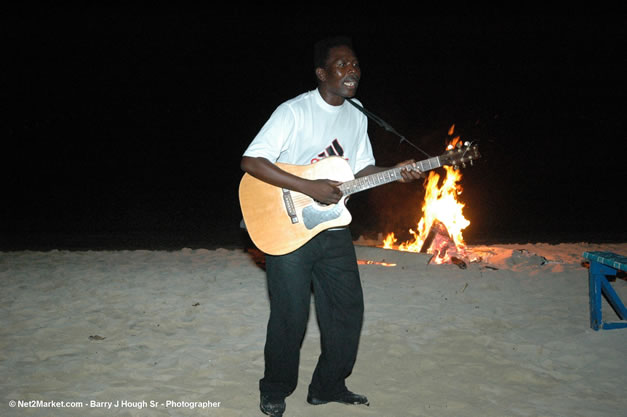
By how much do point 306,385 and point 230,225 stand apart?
11269 mm

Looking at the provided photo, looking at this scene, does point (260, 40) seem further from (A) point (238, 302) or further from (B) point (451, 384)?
(B) point (451, 384)

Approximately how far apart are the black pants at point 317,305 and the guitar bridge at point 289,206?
0.18 meters

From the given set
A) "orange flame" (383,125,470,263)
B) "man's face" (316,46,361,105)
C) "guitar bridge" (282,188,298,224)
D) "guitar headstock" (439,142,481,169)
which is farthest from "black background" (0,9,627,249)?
"man's face" (316,46,361,105)

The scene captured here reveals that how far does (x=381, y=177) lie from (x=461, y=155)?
1.68 ft

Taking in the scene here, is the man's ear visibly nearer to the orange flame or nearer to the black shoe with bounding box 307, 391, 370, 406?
the black shoe with bounding box 307, 391, 370, 406

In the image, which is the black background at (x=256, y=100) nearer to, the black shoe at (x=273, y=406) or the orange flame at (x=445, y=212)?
the orange flame at (x=445, y=212)

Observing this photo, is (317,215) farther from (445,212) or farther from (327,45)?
(445,212)

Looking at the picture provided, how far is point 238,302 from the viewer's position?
5883mm

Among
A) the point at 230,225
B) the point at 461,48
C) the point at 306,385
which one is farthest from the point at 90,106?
the point at 306,385

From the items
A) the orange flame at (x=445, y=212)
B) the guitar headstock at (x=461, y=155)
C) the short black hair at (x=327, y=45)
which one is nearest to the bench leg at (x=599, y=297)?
the guitar headstock at (x=461, y=155)

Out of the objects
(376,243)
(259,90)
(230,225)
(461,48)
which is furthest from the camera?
(259,90)

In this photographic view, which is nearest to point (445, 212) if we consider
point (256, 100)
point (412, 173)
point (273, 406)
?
point (412, 173)

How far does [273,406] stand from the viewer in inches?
127

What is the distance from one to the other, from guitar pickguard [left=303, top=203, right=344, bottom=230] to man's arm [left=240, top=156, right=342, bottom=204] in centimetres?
6
